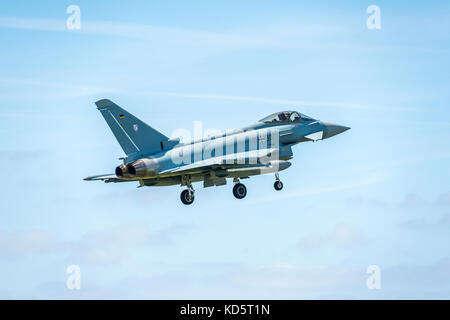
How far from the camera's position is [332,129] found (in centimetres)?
4731

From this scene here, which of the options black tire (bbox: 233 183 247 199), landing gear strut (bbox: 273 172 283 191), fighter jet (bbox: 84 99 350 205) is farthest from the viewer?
landing gear strut (bbox: 273 172 283 191)

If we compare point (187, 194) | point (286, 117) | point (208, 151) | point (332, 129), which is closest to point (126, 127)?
point (208, 151)

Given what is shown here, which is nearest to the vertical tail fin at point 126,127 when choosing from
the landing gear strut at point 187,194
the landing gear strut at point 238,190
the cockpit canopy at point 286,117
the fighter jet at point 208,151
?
the fighter jet at point 208,151

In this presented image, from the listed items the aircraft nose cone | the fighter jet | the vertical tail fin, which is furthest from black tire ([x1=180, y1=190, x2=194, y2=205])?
the aircraft nose cone

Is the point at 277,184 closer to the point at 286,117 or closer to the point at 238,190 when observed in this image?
the point at 238,190

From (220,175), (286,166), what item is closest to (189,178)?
(220,175)

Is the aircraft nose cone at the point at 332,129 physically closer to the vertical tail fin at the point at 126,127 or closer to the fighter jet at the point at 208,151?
the fighter jet at the point at 208,151

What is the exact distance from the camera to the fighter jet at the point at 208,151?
42000mm

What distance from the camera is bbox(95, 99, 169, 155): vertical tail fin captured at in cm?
4203

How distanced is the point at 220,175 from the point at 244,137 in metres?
2.12

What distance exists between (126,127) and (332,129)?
10970 millimetres

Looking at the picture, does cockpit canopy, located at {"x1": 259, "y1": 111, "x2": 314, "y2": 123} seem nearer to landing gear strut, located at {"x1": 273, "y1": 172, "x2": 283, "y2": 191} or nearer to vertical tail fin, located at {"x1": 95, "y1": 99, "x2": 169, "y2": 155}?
landing gear strut, located at {"x1": 273, "y1": 172, "x2": 283, "y2": 191}

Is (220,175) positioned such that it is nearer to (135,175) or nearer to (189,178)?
(189,178)

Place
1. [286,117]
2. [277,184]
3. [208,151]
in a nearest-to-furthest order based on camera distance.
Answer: [208,151] → [277,184] → [286,117]
